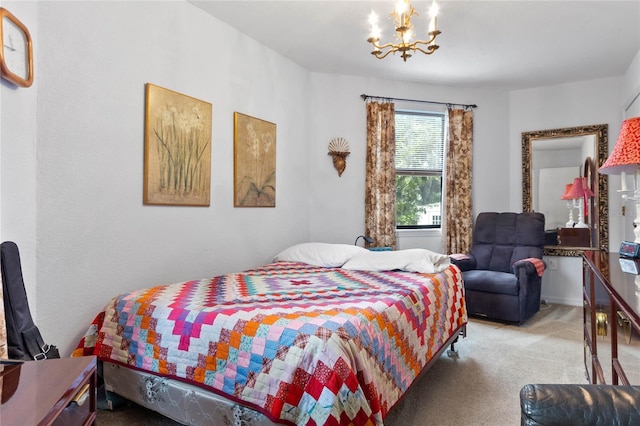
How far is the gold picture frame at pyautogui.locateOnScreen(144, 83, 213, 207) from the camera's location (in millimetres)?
2461

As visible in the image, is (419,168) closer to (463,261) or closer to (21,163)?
(463,261)

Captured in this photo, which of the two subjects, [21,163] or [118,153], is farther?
[118,153]

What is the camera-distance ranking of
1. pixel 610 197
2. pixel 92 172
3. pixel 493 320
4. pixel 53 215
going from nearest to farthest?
pixel 53 215
pixel 92 172
pixel 493 320
pixel 610 197

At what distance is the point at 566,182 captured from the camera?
178 inches

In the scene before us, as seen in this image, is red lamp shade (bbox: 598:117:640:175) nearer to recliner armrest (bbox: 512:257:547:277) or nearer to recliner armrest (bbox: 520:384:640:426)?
recliner armrest (bbox: 520:384:640:426)

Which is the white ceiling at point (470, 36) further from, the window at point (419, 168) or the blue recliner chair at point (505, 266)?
the blue recliner chair at point (505, 266)

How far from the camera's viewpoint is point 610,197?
13.9 ft

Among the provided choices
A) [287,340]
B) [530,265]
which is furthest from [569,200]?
[287,340]

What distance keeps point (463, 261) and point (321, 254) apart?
178 centimetres

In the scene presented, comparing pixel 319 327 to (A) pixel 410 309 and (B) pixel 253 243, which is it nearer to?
(A) pixel 410 309

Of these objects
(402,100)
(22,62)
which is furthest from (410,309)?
(402,100)

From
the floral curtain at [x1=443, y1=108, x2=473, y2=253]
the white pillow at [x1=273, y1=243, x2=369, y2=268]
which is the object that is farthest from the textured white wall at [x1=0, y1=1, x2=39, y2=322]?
the floral curtain at [x1=443, y1=108, x2=473, y2=253]

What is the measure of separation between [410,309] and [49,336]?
6.26 feet

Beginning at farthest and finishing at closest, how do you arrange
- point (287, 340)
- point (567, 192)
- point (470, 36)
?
1. point (567, 192)
2. point (470, 36)
3. point (287, 340)
